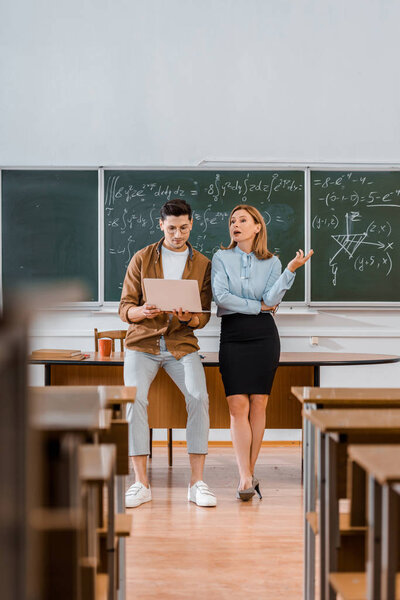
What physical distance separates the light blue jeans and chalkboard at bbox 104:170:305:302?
130 centimetres

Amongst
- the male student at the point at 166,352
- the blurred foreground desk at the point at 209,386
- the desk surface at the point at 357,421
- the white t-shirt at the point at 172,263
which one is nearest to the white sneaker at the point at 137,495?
the male student at the point at 166,352

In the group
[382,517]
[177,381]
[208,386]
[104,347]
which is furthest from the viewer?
[208,386]

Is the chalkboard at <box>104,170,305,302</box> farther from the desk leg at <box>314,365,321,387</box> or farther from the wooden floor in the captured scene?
the wooden floor

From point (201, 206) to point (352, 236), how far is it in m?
1.07

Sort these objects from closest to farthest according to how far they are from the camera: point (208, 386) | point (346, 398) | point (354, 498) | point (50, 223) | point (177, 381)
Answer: point (354, 498), point (346, 398), point (177, 381), point (208, 386), point (50, 223)

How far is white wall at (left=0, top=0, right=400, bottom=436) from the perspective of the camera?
13.8 feet

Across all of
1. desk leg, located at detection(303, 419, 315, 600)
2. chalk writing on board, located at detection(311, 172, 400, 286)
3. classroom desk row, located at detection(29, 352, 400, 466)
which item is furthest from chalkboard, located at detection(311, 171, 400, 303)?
desk leg, located at detection(303, 419, 315, 600)

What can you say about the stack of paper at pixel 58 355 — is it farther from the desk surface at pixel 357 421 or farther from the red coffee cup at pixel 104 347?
the desk surface at pixel 357 421

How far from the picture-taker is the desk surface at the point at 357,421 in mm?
1313

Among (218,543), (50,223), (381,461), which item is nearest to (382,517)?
(381,461)

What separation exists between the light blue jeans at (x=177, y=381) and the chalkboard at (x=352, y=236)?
5.13ft

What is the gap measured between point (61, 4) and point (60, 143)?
38.0 inches

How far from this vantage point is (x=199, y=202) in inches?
165

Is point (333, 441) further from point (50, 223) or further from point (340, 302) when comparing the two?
point (50, 223)
